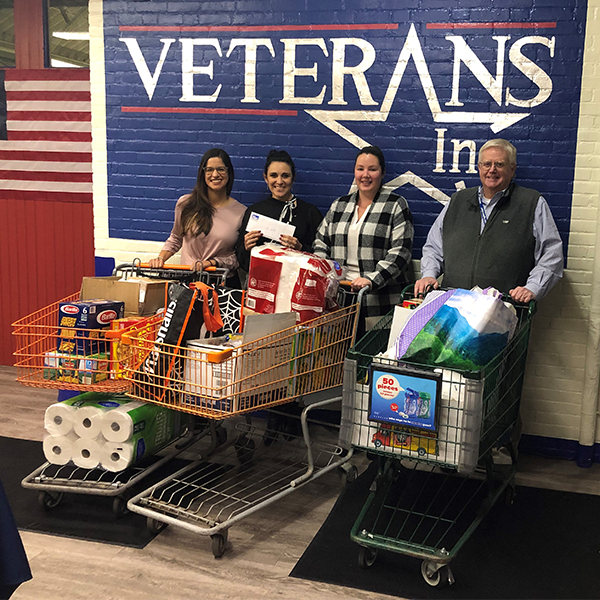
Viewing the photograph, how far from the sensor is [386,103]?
14.3ft

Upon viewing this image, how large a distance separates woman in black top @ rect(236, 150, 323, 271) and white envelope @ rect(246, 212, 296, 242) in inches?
14.4

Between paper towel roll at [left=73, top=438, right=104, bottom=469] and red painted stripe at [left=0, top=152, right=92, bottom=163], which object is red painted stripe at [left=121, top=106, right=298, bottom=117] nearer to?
red painted stripe at [left=0, top=152, right=92, bottom=163]

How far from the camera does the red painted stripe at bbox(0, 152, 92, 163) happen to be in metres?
5.53

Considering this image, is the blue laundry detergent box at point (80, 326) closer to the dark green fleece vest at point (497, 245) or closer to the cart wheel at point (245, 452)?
the cart wheel at point (245, 452)

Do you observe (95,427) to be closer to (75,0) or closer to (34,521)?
(34,521)

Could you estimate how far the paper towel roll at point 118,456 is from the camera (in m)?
3.43

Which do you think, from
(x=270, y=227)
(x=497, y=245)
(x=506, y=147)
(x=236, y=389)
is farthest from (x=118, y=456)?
(x=506, y=147)

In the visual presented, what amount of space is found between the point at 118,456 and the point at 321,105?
7.86 ft

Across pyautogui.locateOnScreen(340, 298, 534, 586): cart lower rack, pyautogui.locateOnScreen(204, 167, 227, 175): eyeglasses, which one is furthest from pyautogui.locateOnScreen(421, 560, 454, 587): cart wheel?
pyautogui.locateOnScreen(204, 167, 227, 175): eyeglasses

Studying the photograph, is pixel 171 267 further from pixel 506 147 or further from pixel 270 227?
pixel 506 147

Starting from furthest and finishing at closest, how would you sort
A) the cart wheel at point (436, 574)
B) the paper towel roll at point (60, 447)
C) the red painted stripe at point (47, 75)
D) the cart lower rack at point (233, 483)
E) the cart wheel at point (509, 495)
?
the red painted stripe at point (47, 75) → the cart wheel at point (509, 495) → the paper towel roll at point (60, 447) → the cart lower rack at point (233, 483) → the cart wheel at point (436, 574)

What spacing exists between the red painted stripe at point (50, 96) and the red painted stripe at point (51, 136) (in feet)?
0.79

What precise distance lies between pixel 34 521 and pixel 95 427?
0.51 m

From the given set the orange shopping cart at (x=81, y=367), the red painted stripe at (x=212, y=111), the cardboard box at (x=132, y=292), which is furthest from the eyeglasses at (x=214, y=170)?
the orange shopping cart at (x=81, y=367)
